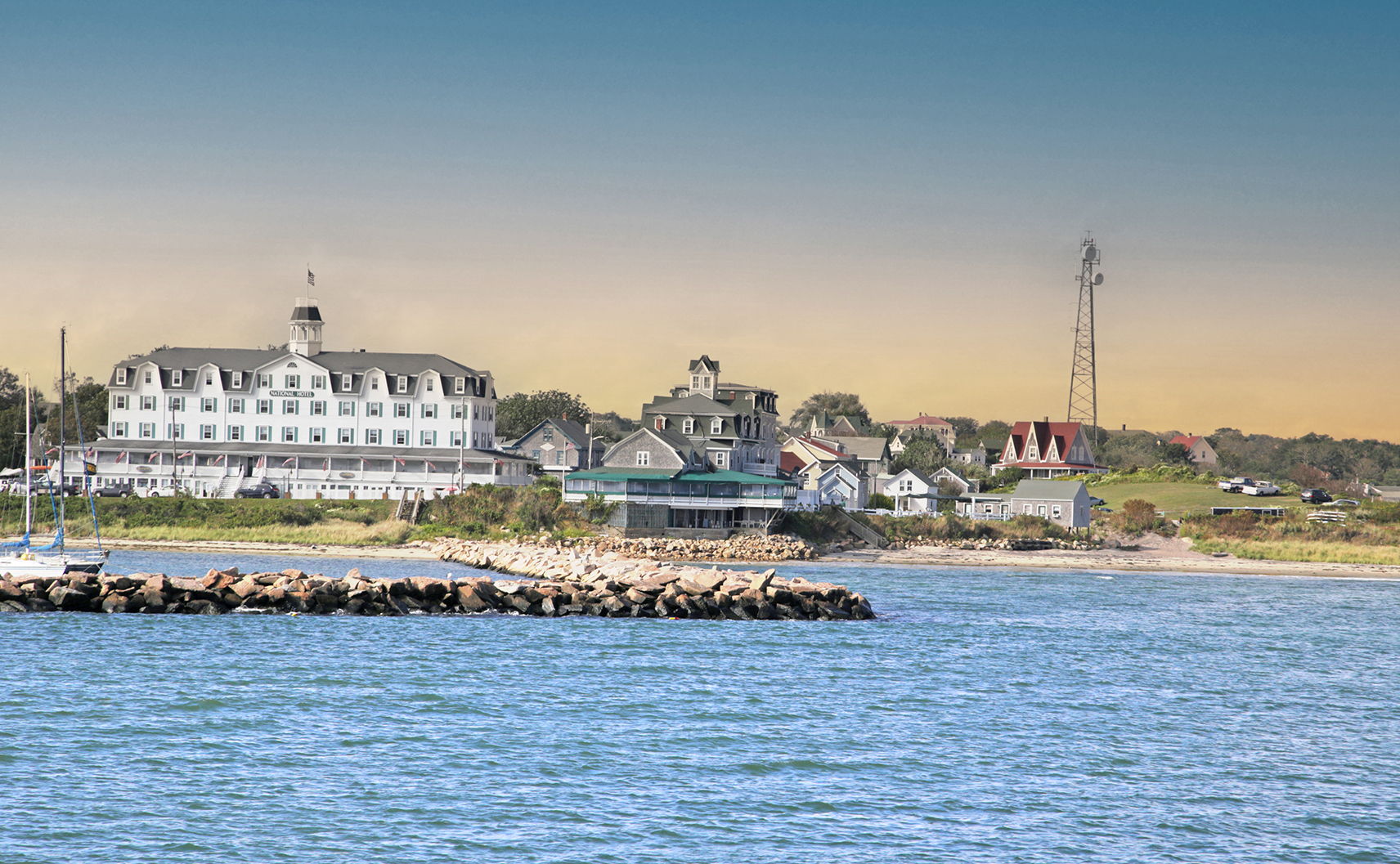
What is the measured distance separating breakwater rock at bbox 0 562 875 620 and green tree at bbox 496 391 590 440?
81.3m

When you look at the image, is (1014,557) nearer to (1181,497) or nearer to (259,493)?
(1181,497)

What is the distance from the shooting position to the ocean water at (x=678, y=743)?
1562 cm

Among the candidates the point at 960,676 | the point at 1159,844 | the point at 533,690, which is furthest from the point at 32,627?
the point at 1159,844

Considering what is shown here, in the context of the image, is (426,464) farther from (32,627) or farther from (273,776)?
(273,776)

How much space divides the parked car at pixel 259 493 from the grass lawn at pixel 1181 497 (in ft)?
193

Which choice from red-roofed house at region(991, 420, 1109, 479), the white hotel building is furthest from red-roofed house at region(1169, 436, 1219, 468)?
the white hotel building

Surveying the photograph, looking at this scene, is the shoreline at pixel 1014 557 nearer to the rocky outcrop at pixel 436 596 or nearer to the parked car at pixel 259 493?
the parked car at pixel 259 493

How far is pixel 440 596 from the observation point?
131ft

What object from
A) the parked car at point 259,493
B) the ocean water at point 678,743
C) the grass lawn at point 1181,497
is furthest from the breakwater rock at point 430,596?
the grass lawn at point 1181,497

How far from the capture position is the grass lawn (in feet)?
299

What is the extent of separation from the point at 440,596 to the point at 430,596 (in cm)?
30

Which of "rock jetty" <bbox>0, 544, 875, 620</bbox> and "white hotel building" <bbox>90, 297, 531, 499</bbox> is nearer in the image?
"rock jetty" <bbox>0, 544, 875, 620</bbox>

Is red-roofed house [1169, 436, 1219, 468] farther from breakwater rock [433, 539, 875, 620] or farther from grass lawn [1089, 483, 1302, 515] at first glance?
breakwater rock [433, 539, 875, 620]

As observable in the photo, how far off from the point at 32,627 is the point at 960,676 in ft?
77.6
